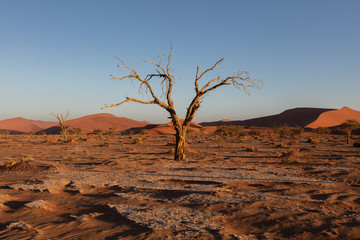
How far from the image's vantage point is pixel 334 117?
90812mm

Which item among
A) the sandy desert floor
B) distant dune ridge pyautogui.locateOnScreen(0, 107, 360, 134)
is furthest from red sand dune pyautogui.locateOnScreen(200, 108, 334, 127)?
the sandy desert floor

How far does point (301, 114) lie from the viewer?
102 m

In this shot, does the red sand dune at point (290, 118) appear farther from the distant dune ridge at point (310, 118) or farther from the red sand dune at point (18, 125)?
the red sand dune at point (18, 125)

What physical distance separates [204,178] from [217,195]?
84.8 inches

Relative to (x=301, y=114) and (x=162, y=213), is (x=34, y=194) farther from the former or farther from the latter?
(x=301, y=114)

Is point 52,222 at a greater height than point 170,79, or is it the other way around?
point 170,79

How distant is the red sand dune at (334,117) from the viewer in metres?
83.6

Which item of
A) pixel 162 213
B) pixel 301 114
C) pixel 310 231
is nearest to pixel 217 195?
pixel 162 213

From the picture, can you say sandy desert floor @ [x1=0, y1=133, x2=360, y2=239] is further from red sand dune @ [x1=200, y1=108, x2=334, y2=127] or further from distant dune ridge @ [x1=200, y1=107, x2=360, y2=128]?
Answer: red sand dune @ [x1=200, y1=108, x2=334, y2=127]

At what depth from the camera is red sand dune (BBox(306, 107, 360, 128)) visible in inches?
3293

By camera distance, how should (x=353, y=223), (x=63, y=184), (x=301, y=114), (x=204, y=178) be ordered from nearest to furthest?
(x=353, y=223) → (x=63, y=184) → (x=204, y=178) → (x=301, y=114)

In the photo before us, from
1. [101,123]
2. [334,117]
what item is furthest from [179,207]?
[101,123]

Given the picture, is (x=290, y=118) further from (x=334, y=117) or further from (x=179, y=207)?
(x=179, y=207)

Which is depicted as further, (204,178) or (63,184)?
(204,178)
